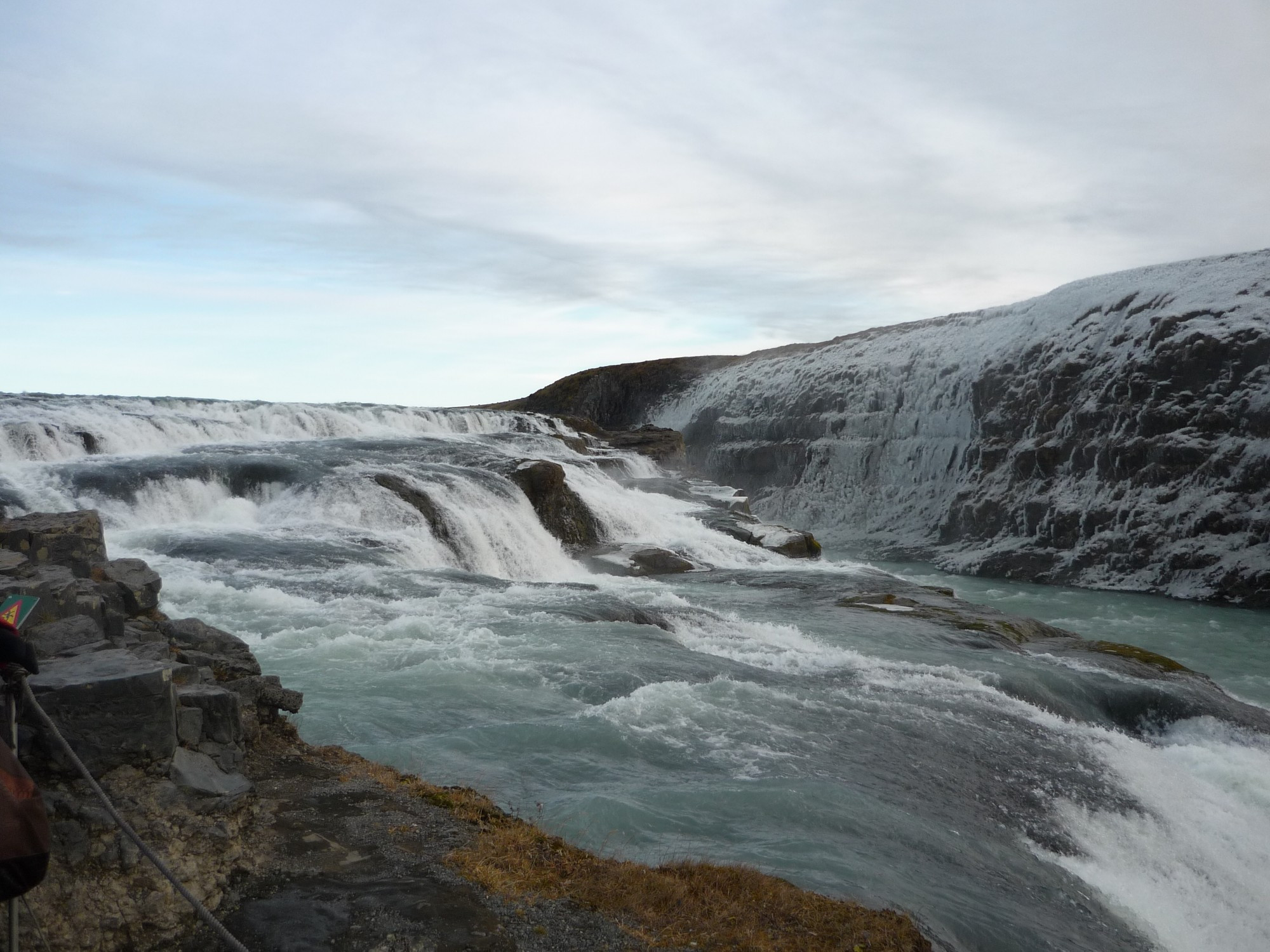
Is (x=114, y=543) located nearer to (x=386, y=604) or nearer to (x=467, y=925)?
(x=386, y=604)

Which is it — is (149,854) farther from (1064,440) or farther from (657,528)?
(1064,440)

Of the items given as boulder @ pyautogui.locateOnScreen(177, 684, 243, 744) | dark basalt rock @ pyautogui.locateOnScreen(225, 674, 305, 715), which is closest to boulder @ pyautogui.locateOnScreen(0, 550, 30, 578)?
dark basalt rock @ pyautogui.locateOnScreen(225, 674, 305, 715)

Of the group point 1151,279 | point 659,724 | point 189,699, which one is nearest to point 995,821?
point 659,724

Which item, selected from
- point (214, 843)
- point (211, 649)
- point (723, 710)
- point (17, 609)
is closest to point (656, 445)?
point (723, 710)

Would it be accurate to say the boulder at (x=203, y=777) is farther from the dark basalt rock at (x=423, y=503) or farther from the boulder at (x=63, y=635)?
the dark basalt rock at (x=423, y=503)

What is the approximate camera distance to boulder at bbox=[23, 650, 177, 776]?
496 cm

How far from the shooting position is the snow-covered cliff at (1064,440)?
96.5 feet

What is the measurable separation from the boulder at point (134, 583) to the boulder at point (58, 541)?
20 centimetres

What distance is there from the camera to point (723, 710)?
10242 millimetres

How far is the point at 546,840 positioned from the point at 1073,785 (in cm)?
601

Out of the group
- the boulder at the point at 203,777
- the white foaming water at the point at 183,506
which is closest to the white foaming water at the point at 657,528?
the white foaming water at the point at 183,506

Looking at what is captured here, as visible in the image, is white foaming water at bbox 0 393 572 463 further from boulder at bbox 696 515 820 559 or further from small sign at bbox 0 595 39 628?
small sign at bbox 0 595 39 628

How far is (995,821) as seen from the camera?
823 centimetres

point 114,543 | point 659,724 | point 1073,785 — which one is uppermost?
point 114,543
